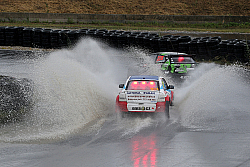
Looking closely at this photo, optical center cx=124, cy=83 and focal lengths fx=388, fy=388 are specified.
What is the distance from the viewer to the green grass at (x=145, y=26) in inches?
1378

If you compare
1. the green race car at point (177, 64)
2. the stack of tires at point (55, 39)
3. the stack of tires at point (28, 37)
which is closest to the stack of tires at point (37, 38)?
the stack of tires at point (28, 37)

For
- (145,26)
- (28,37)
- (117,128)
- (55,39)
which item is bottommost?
(117,128)

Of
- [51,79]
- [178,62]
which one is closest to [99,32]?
[178,62]

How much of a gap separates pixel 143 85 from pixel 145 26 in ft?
86.7

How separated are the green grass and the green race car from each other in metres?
17.5

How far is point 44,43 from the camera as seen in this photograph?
25.1m

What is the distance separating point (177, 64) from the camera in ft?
56.0

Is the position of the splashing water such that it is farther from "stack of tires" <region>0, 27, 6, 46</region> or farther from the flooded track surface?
"stack of tires" <region>0, 27, 6, 46</region>

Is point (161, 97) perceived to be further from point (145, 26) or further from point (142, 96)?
point (145, 26)

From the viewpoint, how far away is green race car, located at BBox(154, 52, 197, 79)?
55.7ft

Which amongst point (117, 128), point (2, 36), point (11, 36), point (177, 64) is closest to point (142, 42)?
point (177, 64)

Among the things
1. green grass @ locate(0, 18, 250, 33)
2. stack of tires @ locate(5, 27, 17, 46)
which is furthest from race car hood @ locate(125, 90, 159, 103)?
green grass @ locate(0, 18, 250, 33)

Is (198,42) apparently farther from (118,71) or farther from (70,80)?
(70,80)

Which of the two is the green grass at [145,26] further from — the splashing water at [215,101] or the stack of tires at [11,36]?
the splashing water at [215,101]
